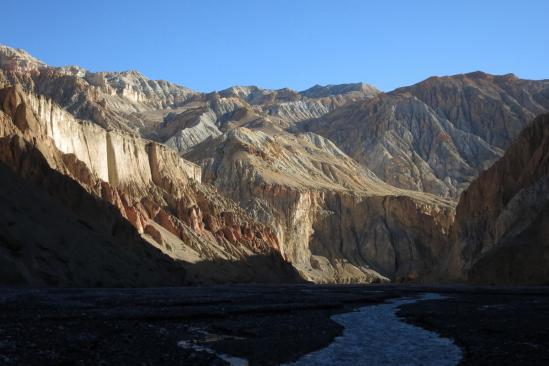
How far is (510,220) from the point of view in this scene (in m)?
76.5

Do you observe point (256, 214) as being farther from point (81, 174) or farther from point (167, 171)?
point (81, 174)

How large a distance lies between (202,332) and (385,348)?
603 cm

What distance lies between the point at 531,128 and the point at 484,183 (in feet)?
40.5

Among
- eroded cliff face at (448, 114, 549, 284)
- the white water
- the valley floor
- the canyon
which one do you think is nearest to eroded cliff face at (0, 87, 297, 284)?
the canyon

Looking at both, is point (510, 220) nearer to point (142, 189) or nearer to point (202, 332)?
point (142, 189)

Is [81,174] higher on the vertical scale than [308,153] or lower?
lower

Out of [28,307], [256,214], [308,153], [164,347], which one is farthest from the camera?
[308,153]

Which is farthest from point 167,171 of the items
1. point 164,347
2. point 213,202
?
point 164,347

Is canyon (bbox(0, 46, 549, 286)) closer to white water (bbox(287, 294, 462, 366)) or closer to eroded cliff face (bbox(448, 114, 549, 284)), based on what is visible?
eroded cliff face (bbox(448, 114, 549, 284))

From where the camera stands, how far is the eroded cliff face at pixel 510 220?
63.6 meters

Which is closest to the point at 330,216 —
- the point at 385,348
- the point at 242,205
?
the point at 242,205

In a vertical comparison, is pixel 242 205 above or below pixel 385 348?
above

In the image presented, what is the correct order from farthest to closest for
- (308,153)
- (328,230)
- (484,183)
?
(308,153) → (328,230) → (484,183)

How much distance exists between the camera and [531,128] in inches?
3423
